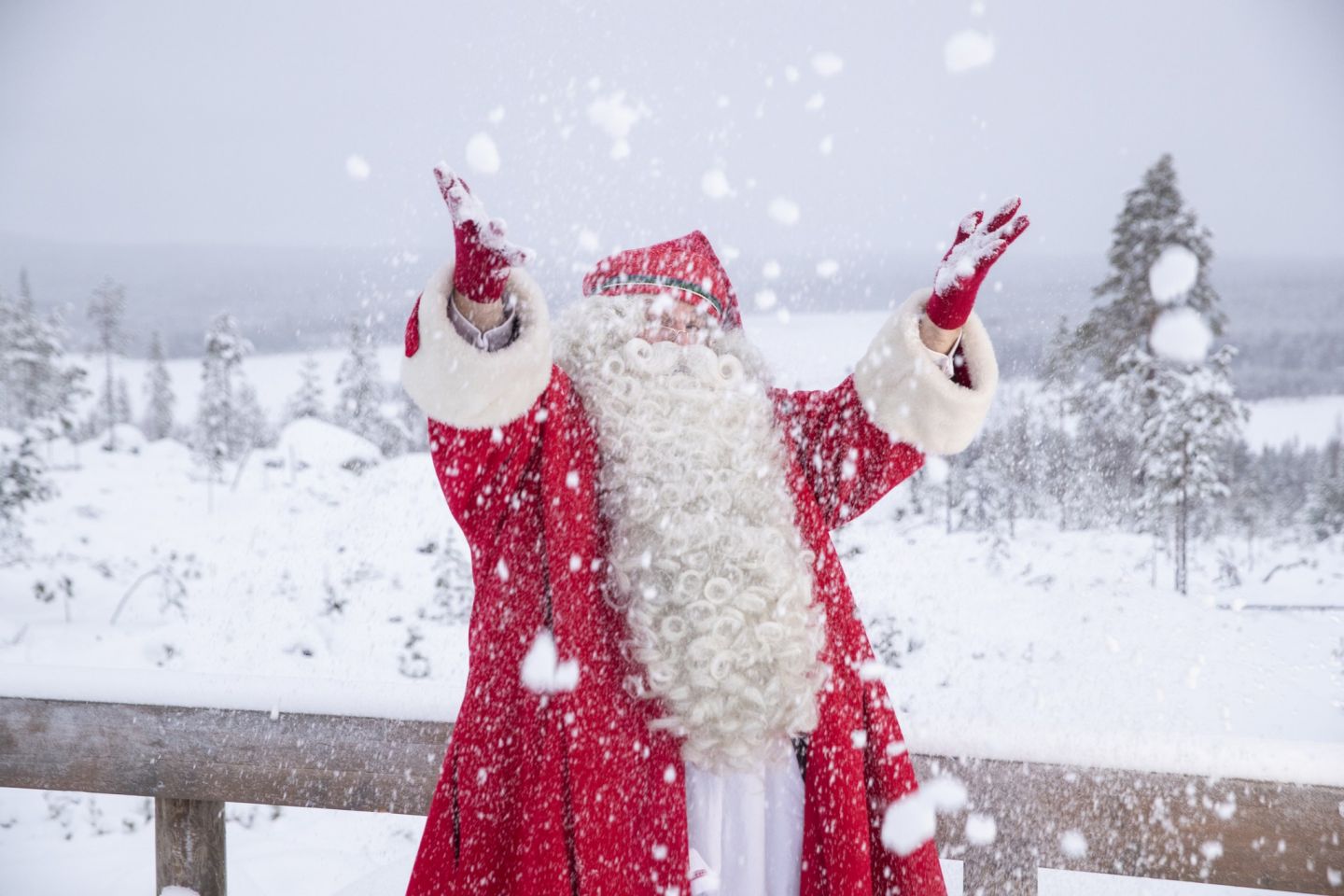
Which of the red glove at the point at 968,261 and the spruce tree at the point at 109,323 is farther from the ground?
the spruce tree at the point at 109,323

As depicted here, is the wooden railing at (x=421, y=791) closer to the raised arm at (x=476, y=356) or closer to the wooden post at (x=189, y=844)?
the wooden post at (x=189, y=844)

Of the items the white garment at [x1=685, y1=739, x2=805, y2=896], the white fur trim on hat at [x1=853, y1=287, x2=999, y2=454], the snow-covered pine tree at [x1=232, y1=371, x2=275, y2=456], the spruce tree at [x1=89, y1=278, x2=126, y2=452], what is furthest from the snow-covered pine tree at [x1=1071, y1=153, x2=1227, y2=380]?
the spruce tree at [x1=89, y1=278, x2=126, y2=452]

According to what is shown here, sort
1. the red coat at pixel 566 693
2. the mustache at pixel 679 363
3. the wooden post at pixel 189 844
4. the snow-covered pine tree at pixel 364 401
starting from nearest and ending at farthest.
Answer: the red coat at pixel 566 693 → the mustache at pixel 679 363 → the wooden post at pixel 189 844 → the snow-covered pine tree at pixel 364 401

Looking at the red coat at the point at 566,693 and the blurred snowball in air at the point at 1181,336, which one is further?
the blurred snowball in air at the point at 1181,336

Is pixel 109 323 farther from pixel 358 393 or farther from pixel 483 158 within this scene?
Answer: pixel 483 158

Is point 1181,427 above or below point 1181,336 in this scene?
below

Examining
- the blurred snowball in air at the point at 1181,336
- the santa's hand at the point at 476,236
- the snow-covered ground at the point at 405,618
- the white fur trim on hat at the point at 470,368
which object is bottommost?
the snow-covered ground at the point at 405,618

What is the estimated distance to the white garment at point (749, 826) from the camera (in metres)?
1.42

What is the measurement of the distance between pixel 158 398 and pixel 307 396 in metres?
2.01

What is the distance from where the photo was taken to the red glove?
124cm

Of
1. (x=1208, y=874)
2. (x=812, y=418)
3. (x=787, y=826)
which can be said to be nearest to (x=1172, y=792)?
(x=1208, y=874)

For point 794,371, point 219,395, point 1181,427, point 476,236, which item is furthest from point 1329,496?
point 219,395

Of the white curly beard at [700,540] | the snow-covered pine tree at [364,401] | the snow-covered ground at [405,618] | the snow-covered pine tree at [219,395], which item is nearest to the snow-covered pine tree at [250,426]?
the snow-covered pine tree at [219,395]

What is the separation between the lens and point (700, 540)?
1.40 meters
